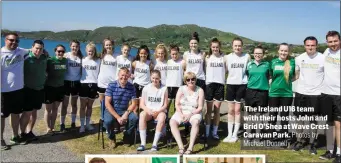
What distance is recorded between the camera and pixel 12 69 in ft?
18.1

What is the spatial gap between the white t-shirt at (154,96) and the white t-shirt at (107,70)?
3.35ft

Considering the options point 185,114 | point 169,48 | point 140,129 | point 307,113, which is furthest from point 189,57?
point 307,113

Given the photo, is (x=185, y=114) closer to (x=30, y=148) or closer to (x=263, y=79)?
(x=263, y=79)

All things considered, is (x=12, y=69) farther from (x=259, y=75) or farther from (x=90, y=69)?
(x=259, y=75)

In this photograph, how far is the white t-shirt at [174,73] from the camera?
6211 millimetres

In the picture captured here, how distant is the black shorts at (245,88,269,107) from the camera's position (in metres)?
5.74

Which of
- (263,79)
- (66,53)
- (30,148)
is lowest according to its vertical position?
(30,148)

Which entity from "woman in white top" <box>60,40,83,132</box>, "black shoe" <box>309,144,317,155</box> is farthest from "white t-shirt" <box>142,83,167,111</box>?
"black shoe" <box>309,144,317,155</box>

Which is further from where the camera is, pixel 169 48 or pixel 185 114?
pixel 169 48

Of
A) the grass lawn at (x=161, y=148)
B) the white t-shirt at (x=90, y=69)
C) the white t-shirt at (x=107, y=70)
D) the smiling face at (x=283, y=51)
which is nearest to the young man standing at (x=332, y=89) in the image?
the grass lawn at (x=161, y=148)

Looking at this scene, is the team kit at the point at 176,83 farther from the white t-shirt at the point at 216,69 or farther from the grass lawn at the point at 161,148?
the grass lawn at the point at 161,148

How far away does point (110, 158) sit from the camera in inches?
146

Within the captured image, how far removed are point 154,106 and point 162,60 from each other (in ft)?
3.29

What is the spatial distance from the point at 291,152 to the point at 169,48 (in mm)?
2834
